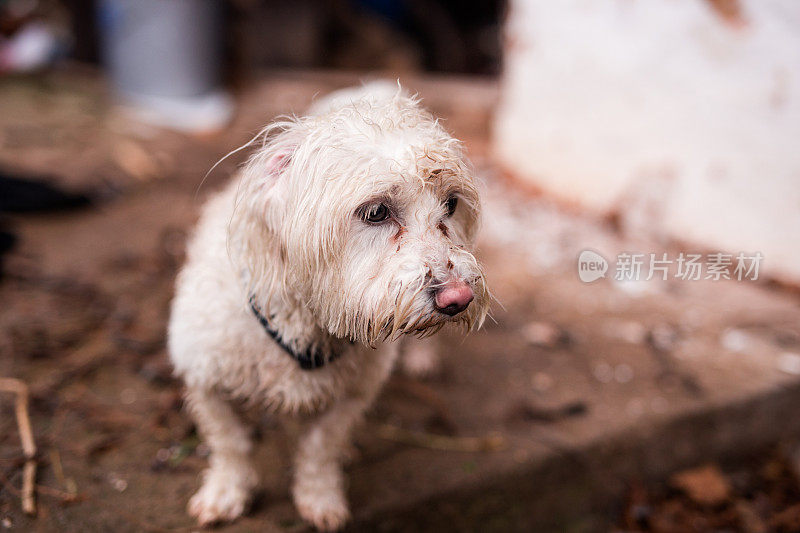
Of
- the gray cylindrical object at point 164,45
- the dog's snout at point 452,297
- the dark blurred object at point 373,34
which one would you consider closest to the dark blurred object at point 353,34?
the dark blurred object at point 373,34

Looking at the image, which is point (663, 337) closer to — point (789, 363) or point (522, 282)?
point (789, 363)

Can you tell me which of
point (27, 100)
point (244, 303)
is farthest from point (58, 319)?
point (27, 100)

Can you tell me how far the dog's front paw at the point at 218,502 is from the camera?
1900mm

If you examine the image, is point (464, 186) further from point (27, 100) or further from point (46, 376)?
point (27, 100)

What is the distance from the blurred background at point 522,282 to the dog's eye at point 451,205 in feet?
1.23

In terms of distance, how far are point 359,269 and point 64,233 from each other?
8.47ft

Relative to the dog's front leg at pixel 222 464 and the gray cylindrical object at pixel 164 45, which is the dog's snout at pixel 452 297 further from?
the gray cylindrical object at pixel 164 45

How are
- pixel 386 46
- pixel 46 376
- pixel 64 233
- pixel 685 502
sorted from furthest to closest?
pixel 386 46, pixel 64 233, pixel 685 502, pixel 46 376

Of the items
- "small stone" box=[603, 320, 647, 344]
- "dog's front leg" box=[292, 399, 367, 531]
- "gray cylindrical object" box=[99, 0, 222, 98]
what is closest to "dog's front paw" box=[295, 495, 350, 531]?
"dog's front leg" box=[292, 399, 367, 531]

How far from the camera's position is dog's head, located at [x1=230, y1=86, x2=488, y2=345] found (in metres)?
1.48

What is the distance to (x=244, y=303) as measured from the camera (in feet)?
5.62

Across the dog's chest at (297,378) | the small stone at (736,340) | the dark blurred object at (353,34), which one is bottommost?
the small stone at (736,340)

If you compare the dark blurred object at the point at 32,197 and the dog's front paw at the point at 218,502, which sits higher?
the dark blurred object at the point at 32,197

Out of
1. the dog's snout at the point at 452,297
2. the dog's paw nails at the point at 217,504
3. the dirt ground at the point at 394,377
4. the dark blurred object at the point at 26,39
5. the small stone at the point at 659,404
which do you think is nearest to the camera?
the dog's snout at the point at 452,297
